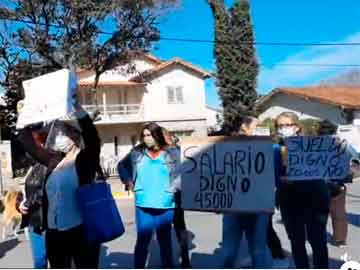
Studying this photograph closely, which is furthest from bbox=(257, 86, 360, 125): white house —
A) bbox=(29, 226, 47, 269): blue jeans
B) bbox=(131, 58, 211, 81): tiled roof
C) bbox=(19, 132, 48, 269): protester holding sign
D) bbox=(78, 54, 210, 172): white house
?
bbox=(19, 132, 48, 269): protester holding sign

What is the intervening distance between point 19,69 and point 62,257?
24991 mm

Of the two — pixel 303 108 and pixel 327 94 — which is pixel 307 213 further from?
pixel 327 94

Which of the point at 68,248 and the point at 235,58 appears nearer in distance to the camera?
the point at 68,248

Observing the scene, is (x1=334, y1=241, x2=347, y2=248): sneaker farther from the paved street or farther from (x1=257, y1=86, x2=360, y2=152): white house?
(x1=257, y1=86, x2=360, y2=152): white house

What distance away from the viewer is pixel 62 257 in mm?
4230

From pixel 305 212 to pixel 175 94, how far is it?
36.5 m

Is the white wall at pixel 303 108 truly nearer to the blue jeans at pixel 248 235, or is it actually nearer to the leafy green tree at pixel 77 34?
the leafy green tree at pixel 77 34

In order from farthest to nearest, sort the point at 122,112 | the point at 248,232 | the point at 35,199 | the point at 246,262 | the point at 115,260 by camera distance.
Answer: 1. the point at 122,112
2. the point at 115,260
3. the point at 246,262
4. the point at 248,232
5. the point at 35,199

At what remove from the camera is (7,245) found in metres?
8.60

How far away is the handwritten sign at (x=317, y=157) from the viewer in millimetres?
5230

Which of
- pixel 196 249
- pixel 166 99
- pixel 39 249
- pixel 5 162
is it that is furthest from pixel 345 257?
pixel 166 99

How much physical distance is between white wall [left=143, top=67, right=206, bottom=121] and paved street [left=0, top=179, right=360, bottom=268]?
101ft

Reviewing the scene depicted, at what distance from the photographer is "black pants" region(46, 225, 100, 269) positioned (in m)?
4.20

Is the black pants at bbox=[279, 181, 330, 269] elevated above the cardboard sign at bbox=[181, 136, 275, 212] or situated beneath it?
situated beneath
